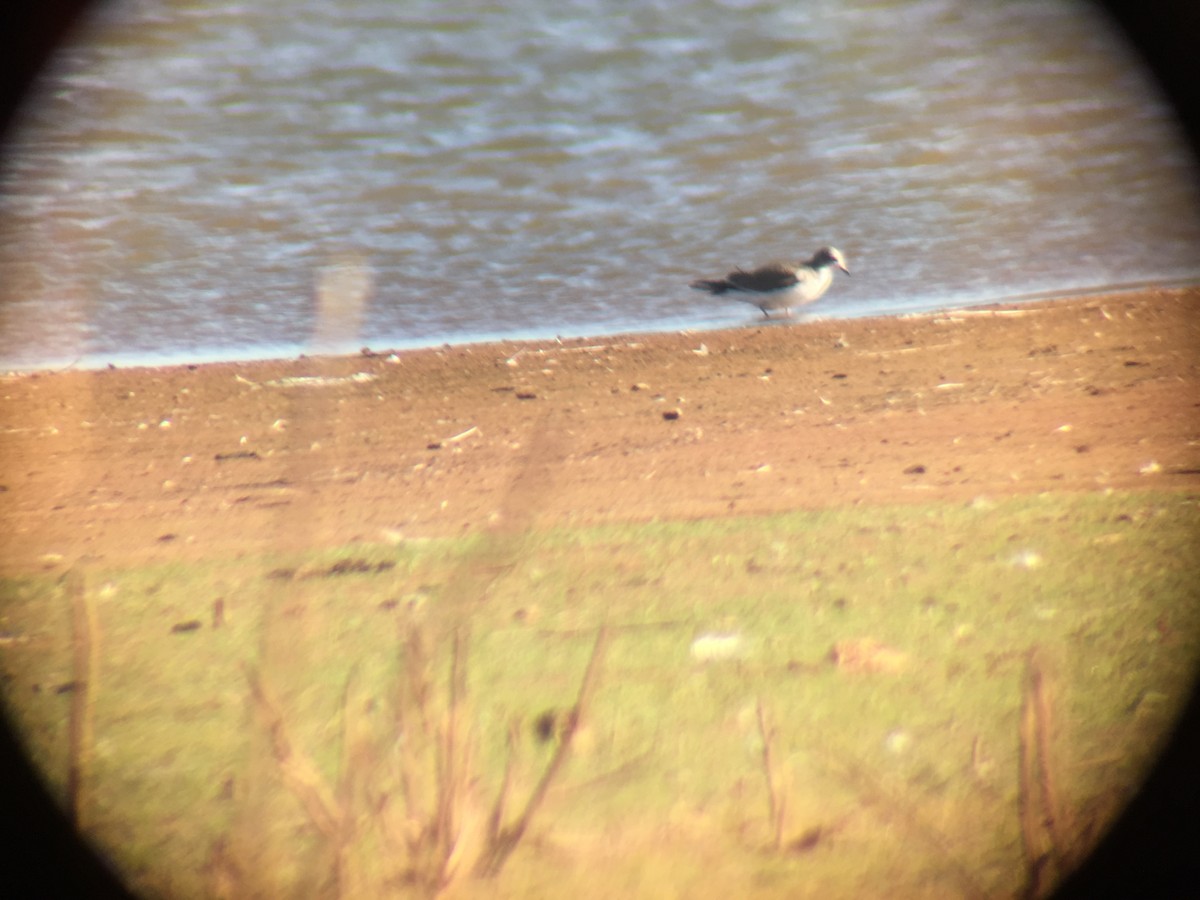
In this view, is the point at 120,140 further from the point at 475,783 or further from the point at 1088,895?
the point at 1088,895

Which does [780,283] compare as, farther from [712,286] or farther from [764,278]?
[712,286]

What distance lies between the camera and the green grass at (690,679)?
1654 millimetres

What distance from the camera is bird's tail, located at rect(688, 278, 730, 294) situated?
565 centimetres

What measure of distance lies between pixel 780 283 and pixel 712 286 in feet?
1.31

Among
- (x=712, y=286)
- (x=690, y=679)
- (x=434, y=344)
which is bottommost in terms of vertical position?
(x=434, y=344)

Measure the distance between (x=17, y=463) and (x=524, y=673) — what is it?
2897 millimetres

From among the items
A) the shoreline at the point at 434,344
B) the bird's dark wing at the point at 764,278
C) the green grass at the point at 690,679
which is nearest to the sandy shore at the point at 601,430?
the shoreline at the point at 434,344

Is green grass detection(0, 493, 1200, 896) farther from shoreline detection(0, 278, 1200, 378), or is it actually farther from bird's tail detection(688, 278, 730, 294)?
bird's tail detection(688, 278, 730, 294)

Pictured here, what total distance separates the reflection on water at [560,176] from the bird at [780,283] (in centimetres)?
11

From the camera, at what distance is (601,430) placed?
3816 millimetres

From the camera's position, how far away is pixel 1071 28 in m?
4.99

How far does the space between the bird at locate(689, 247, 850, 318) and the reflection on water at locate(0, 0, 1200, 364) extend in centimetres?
11

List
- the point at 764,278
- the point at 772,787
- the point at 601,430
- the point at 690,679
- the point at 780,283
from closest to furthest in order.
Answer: the point at 772,787 < the point at 690,679 < the point at 601,430 < the point at 780,283 < the point at 764,278

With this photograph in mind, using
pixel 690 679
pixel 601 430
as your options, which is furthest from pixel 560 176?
pixel 690 679
